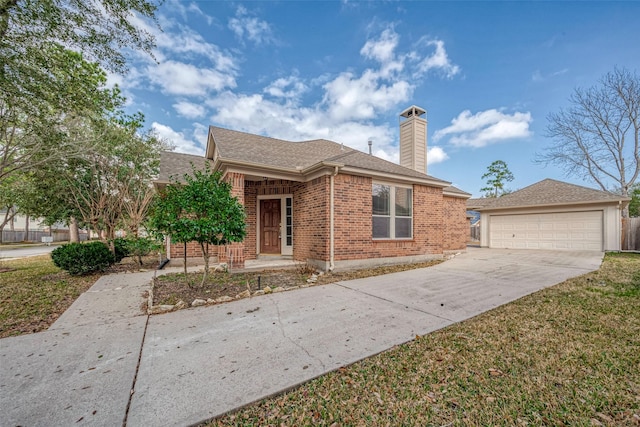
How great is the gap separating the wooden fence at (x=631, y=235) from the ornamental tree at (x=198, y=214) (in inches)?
738

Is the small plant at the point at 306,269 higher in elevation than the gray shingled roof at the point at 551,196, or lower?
lower

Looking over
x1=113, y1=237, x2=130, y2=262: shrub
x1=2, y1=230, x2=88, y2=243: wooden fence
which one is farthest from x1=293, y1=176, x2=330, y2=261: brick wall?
x1=2, y1=230, x2=88, y2=243: wooden fence

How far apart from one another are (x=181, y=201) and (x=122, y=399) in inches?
141

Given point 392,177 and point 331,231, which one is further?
point 392,177

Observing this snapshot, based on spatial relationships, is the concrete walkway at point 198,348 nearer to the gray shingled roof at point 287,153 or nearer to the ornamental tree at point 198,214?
the ornamental tree at point 198,214

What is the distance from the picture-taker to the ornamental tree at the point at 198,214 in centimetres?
494

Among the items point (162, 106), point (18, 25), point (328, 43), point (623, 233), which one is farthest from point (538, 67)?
point (162, 106)

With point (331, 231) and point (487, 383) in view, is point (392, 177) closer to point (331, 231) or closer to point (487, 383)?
point (331, 231)

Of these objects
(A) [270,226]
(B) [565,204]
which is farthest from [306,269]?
(B) [565,204]

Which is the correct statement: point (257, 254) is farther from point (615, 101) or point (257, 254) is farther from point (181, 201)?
point (615, 101)

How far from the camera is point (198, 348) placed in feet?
9.84

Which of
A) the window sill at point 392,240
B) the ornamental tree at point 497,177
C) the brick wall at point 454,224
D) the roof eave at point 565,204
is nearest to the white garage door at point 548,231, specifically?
the roof eave at point 565,204

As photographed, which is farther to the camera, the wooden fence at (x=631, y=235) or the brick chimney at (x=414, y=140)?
the wooden fence at (x=631, y=235)

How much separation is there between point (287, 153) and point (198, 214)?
5.08 meters
